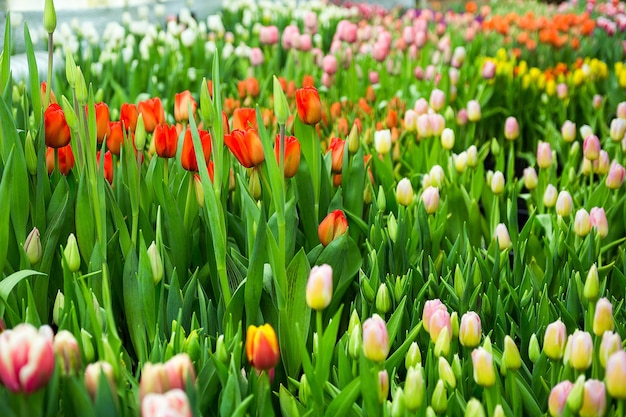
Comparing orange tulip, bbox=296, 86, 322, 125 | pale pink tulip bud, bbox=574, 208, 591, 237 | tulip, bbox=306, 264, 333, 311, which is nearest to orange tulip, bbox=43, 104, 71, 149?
orange tulip, bbox=296, 86, 322, 125

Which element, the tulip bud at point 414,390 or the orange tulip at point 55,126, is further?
the orange tulip at point 55,126

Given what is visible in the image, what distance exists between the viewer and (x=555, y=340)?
37.3 inches

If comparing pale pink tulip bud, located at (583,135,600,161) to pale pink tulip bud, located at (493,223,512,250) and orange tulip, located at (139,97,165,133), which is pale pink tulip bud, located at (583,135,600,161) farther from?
orange tulip, located at (139,97,165,133)

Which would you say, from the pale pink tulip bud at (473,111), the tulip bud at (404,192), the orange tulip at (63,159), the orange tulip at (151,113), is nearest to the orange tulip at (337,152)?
the tulip bud at (404,192)

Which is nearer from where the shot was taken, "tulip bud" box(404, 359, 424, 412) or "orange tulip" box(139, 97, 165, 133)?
"tulip bud" box(404, 359, 424, 412)

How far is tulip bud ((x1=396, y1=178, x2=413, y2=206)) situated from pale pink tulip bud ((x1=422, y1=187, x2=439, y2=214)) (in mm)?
29

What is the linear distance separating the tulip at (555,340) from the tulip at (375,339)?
23 cm

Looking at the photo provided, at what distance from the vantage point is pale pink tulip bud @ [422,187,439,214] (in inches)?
56.7

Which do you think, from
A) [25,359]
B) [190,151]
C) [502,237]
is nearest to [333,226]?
[190,151]

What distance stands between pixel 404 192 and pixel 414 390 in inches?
25.6

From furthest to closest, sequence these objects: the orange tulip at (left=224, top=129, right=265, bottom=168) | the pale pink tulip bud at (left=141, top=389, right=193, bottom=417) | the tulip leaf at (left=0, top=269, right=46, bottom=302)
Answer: the orange tulip at (left=224, top=129, right=265, bottom=168) < the tulip leaf at (left=0, top=269, right=46, bottom=302) < the pale pink tulip bud at (left=141, top=389, right=193, bottom=417)

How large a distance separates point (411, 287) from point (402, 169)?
0.90 m

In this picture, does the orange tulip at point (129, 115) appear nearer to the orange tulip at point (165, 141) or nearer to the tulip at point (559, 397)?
the orange tulip at point (165, 141)

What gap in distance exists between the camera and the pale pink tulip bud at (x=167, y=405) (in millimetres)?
589
